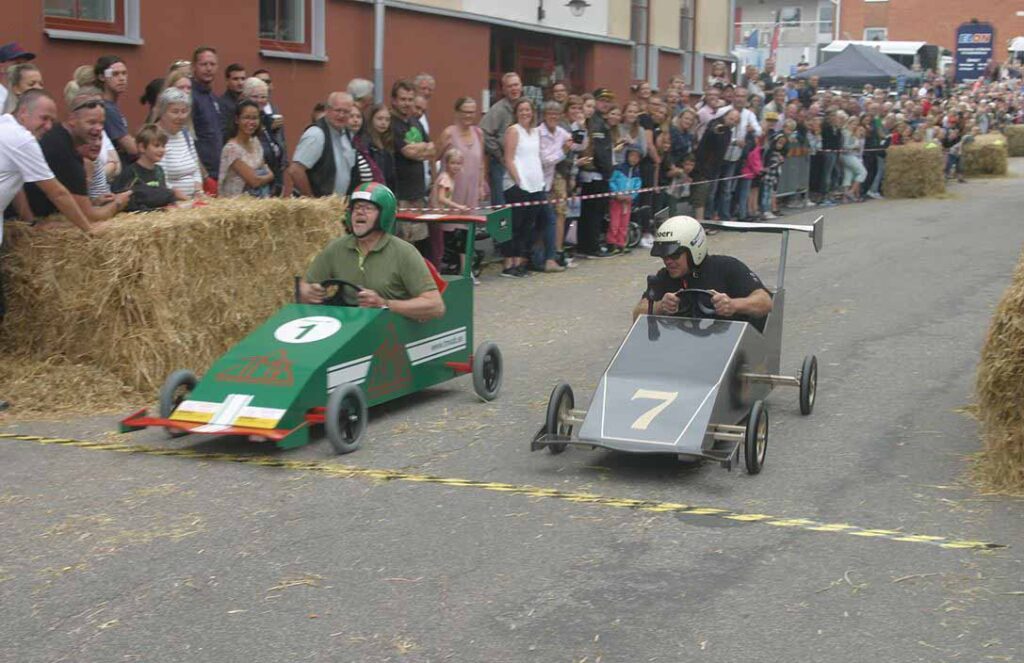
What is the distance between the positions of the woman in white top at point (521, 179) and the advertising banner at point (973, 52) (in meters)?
45.8

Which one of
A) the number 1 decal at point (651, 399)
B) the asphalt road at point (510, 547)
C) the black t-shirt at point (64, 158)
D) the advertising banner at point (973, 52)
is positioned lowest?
the asphalt road at point (510, 547)

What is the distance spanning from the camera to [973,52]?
2208 inches

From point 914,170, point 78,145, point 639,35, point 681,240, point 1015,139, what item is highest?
point 639,35

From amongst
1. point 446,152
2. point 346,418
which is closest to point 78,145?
point 346,418

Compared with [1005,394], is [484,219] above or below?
above

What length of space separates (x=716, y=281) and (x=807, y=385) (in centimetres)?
98


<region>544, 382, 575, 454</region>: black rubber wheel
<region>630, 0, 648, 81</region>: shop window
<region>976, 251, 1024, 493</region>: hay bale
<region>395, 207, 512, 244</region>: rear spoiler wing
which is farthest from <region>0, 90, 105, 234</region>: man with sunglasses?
<region>630, 0, 648, 81</region>: shop window

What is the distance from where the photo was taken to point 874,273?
15.2 meters

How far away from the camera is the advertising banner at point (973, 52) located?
55844 mm

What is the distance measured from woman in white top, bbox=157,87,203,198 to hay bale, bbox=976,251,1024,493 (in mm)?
5896

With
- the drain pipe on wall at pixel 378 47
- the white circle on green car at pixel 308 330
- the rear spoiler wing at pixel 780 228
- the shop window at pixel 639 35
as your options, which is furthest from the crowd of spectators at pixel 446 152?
the shop window at pixel 639 35

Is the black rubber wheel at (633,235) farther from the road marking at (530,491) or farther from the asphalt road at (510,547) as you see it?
the road marking at (530,491)

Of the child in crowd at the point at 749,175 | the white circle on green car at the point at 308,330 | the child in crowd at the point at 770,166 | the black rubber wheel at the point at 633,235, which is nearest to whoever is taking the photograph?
the white circle on green car at the point at 308,330

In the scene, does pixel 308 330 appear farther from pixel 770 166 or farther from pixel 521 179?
pixel 770 166
